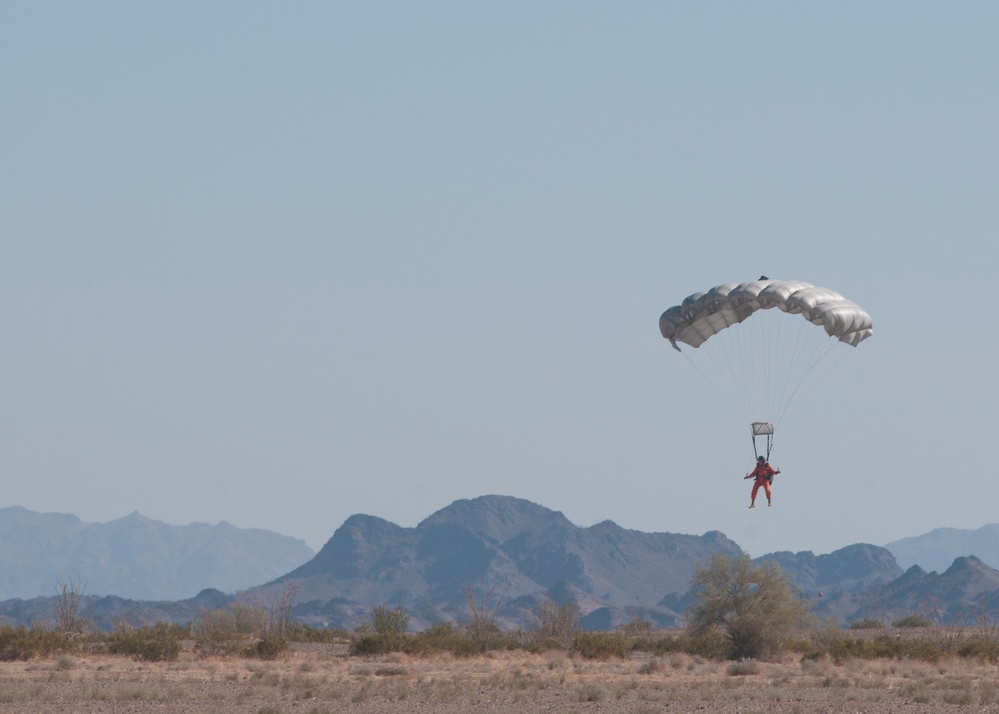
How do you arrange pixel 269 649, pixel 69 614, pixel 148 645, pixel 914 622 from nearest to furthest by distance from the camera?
pixel 148 645, pixel 269 649, pixel 69 614, pixel 914 622

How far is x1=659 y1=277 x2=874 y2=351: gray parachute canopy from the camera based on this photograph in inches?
1705

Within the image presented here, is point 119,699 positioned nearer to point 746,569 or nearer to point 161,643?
point 161,643

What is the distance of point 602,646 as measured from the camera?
2119 inches

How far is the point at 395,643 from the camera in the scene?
53.9 metres

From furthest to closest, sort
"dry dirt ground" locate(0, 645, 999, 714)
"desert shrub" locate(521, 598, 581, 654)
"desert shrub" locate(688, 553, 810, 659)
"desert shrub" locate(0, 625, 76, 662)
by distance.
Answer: "desert shrub" locate(521, 598, 581, 654) < "desert shrub" locate(688, 553, 810, 659) < "desert shrub" locate(0, 625, 76, 662) < "dry dirt ground" locate(0, 645, 999, 714)

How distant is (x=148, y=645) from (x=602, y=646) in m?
16.8

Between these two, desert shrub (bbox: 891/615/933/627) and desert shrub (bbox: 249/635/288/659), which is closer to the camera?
desert shrub (bbox: 249/635/288/659)

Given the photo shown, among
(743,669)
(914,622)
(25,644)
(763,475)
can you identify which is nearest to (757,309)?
(763,475)

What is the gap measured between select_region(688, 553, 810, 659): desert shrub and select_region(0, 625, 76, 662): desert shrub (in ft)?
80.1

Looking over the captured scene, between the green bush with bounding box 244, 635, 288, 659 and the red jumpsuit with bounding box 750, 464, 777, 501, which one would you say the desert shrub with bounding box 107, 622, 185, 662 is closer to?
the green bush with bounding box 244, 635, 288, 659

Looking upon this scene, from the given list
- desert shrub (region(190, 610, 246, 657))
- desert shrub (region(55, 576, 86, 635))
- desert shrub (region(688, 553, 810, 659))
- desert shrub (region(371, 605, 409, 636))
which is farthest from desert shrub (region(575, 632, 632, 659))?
desert shrub (region(55, 576, 86, 635))

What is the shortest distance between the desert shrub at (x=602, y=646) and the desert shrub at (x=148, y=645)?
1522cm

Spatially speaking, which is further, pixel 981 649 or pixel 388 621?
pixel 388 621

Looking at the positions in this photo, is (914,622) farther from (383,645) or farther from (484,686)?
(484,686)
